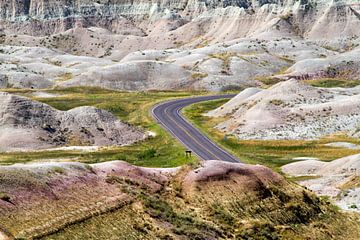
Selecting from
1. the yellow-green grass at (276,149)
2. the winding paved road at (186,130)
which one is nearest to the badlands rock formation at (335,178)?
the yellow-green grass at (276,149)

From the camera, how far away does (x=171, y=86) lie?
15812cm

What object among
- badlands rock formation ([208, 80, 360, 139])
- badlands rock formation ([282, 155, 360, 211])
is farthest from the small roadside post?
badlands rock formation ([208, 80, 360, 139])

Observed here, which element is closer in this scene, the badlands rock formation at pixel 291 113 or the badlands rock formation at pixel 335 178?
the badlands rock formation at pixel 335 178

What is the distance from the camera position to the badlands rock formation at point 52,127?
87125 mm

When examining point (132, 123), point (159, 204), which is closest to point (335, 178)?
point (159, 204)

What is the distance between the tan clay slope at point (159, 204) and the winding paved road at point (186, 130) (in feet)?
93.9

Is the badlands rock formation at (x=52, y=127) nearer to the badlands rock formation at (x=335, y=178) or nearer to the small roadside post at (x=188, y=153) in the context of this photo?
the small roadside post at (x=188, y=153)

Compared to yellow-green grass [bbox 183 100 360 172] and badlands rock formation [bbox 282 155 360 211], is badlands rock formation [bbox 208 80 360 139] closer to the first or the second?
yellow-green grass [bbox 183 100 360 172]

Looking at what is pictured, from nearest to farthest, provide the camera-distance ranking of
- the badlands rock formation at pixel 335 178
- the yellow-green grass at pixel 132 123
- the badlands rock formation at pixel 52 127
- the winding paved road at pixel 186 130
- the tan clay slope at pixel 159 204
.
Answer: the tan clay slope at pixel 159 204
the badlands rock formation at pixel 335 178
the yellow-green grass at pixel 132 123
the winding paved road at pixel 186 130
the badlands rock formation at pixel 52 127

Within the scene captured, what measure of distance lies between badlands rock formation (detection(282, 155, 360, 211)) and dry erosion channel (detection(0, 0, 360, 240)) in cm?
18

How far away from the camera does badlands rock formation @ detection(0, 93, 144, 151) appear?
87125 mm

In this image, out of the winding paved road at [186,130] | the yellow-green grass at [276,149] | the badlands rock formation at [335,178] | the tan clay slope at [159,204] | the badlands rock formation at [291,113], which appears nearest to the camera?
the tan clay slope at [159,204]

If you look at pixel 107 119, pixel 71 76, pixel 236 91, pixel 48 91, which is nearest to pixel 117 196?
pixel 107 119

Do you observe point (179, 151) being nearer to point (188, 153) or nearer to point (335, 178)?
point (188, 153)
